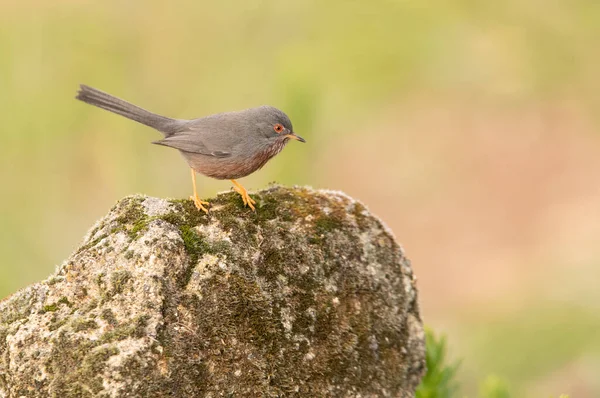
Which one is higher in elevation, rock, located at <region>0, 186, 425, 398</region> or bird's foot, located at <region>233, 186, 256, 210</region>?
bird's foot, located at <region>233, 186, 256, 210</region>

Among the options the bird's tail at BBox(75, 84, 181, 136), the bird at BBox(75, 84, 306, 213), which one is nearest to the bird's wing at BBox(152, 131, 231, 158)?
the bird at BBox(75, 84, 306, 213)

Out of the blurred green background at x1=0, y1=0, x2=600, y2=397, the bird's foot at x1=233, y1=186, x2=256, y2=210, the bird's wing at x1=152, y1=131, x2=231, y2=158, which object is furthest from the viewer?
the blurred green background at x1=0, y1=0, x2=600, y2=397

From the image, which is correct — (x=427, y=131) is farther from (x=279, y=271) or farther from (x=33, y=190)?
(x=279, y=271)

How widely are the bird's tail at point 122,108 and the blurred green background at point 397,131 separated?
11.4ft

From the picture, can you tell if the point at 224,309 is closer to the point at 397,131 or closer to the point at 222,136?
the point at 222,136

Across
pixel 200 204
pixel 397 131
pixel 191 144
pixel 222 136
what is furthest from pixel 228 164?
pixel 397 131

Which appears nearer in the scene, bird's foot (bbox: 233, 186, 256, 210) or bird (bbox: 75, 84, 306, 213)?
bird's foot (bbox: 233, 186, 256, 210)

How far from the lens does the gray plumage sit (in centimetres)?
532

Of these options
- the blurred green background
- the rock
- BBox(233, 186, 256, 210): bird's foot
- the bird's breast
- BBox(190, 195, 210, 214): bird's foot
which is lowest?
the rock

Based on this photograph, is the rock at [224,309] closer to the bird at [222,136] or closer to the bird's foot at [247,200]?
the bird's foot at [247,200]

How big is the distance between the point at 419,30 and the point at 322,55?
2079mm

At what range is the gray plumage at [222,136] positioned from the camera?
17.4 feet

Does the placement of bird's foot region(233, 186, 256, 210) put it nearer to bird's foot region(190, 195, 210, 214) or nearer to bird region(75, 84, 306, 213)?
bird's foot region(190, 195, 210, 214)

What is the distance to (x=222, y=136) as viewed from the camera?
5379 mm
